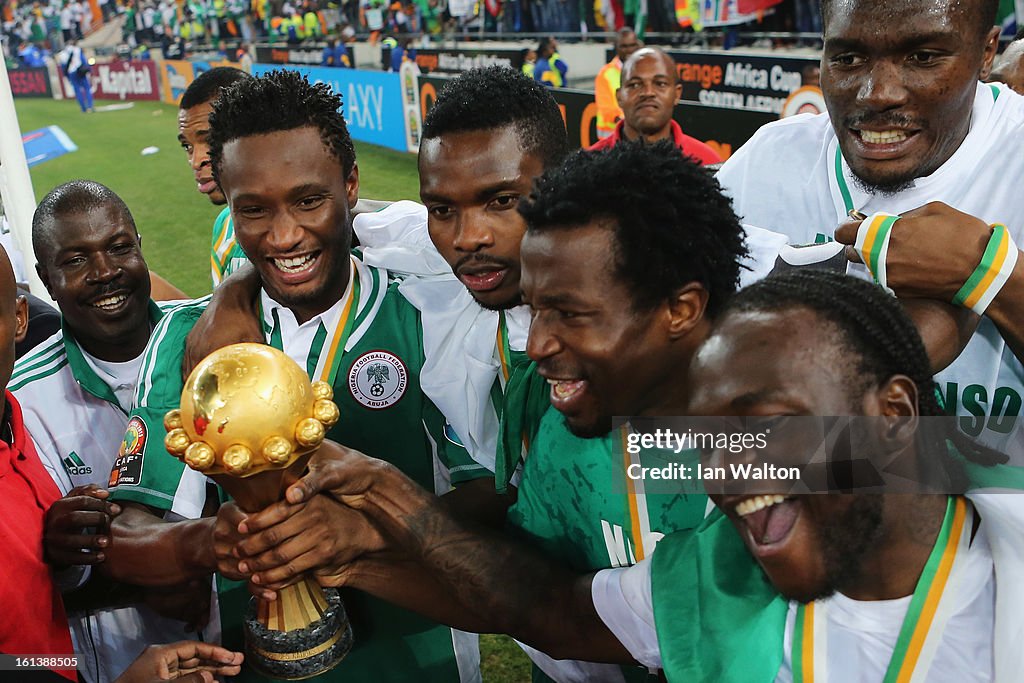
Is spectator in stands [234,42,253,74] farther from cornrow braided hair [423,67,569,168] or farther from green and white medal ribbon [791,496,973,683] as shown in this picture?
green and white medal ribbon [791,496,973,683]

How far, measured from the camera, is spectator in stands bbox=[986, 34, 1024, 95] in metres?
3.60

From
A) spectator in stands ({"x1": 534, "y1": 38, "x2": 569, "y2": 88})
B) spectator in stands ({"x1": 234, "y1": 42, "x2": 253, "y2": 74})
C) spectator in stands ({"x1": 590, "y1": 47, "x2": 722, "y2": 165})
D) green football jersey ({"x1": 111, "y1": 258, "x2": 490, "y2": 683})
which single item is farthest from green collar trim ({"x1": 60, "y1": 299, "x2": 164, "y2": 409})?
spectator in stands ({"x1": 234, "y1": 42, "x2": 253, "y2": 74})

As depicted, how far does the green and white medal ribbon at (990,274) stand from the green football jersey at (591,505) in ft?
2.00

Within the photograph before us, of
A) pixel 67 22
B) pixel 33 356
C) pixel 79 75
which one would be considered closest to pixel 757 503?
pixel 33 356

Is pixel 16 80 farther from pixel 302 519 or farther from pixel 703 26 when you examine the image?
pixel 302 519

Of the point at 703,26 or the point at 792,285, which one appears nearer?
the point at 792,285

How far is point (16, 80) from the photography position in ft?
107

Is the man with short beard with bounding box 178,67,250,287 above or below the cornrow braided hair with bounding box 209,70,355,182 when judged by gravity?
below

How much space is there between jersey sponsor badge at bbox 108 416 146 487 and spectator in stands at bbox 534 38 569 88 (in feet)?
41.6

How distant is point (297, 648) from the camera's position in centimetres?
169

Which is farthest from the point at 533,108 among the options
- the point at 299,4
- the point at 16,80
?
Result: the point at 16,80

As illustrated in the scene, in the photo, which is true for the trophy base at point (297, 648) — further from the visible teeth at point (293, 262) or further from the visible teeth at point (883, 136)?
the visible teeth at point (883, 136)

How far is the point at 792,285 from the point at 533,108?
990 millimetres

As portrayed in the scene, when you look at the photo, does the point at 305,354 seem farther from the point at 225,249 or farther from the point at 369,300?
the point at 225,249
